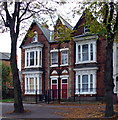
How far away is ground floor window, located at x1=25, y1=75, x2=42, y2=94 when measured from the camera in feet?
106

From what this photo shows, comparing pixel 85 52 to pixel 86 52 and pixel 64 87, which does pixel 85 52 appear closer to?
pixel 86 52

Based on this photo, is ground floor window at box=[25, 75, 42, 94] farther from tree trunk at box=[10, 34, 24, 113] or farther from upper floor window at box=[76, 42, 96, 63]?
tree trunk at box=[10, 34, 24, 113]

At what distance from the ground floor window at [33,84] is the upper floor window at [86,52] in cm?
658

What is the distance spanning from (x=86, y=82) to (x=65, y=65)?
388 centimetres

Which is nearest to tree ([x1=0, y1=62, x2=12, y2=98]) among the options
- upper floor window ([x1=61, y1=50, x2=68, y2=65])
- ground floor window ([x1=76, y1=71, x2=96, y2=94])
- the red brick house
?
the red brick house

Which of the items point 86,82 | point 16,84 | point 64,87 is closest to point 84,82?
point 86,82

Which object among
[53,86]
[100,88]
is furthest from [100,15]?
[53,86]

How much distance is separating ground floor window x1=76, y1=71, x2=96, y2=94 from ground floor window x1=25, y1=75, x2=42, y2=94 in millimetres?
5882

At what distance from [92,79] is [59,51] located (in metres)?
6.24

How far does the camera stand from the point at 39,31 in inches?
1339

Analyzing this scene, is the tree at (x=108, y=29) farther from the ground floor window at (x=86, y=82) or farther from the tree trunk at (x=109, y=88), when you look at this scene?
the ground floor window at (x=86, y=82)

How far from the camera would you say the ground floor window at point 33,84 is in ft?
106

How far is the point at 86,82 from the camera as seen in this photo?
28.7 metres

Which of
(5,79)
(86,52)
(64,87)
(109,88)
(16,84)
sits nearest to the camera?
(109,88)
